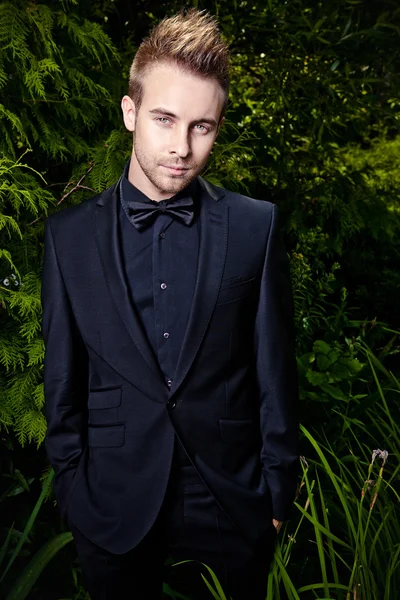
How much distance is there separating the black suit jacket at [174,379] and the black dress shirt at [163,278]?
42 millimetres

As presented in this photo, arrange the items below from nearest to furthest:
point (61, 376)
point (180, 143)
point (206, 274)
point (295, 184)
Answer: point (180, 143), point (206, 274), point (61, 376), point (295, 184)

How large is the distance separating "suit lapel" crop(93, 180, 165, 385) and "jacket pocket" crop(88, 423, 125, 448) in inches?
7.7

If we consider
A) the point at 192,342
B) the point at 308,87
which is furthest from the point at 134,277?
the point at 308,87

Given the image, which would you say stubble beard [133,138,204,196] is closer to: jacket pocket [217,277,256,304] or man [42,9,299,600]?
man [42,9,299,600]

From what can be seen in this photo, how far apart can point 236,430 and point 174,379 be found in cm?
25

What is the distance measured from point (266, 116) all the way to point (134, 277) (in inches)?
105

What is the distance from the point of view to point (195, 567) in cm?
238

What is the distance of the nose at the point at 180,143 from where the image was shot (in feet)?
6.55

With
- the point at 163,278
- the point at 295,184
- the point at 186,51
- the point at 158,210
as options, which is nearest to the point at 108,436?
the point at 163,278

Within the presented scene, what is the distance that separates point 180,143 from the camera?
78.6 inches

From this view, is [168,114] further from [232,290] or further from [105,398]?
[105,398]

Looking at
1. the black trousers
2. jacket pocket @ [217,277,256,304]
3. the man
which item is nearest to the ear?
the man

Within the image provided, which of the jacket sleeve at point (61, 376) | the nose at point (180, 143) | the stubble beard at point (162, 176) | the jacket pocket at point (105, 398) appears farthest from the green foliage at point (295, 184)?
the nose at point (180, 143)

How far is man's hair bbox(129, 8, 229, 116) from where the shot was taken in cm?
201
